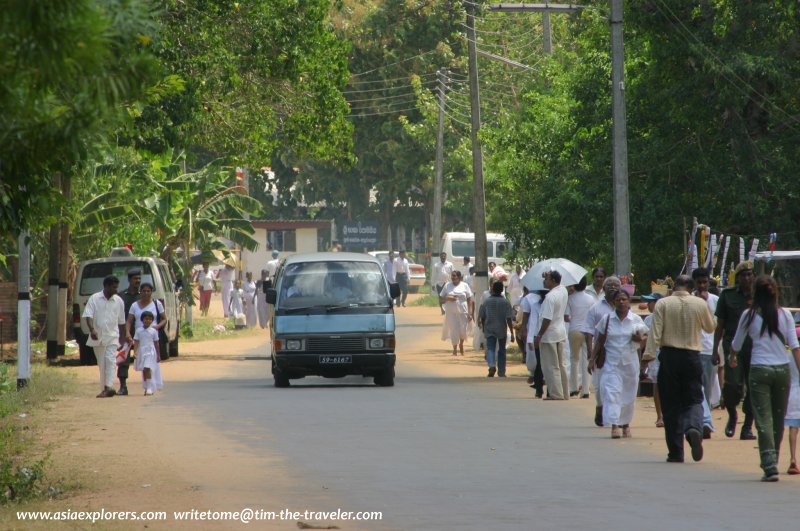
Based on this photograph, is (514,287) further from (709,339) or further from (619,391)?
(619,391)

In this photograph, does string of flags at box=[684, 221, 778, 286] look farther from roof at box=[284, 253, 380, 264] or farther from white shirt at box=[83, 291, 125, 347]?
white shirt at box=[83, 291, 125, 347]

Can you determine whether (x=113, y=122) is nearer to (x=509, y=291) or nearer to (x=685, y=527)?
(x=685, y=527)

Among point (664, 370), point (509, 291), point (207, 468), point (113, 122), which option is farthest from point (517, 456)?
point (509, 291)

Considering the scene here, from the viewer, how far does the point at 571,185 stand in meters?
27.9

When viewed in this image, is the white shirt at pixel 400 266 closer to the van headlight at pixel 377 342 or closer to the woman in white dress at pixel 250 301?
the woman in white dress at pixel 250 301

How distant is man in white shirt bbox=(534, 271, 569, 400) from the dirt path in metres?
0.44

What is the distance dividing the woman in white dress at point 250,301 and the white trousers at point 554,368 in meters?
23.0

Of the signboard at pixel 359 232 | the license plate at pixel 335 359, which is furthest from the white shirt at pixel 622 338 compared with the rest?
the signboard at pixel 359 232

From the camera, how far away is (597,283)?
20.3 metres

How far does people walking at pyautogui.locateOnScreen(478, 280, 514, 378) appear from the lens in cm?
2552

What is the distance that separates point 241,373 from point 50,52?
21184 mm

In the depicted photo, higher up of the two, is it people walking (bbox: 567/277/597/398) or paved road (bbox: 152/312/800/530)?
people walking (bbox: 567/277/597/398)

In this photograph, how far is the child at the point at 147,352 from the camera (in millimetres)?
21391

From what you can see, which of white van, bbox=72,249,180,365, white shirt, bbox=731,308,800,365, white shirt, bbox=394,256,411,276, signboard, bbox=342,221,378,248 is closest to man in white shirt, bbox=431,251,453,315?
white shirt, bbox=394,256,411,276
